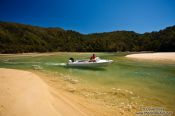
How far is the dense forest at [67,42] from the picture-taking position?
84725 mm

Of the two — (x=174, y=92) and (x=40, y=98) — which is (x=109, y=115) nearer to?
(x=40, y=98)

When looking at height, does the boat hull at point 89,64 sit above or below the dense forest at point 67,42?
below

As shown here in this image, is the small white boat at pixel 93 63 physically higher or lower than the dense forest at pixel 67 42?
lower

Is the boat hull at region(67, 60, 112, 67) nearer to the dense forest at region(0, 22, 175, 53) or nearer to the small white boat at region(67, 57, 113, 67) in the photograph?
the small white boat at region(67, 57, 113, 67)

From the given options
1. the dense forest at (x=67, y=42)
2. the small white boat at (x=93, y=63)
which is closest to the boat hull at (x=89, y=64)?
the small white boat at (x=93, y=63)

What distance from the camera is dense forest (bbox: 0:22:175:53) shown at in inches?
3336

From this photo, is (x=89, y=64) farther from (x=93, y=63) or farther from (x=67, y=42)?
(x=67, y=42)

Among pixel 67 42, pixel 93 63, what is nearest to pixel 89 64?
pixel 93 63

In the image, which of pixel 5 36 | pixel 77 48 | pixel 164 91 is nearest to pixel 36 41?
pixel 5 36

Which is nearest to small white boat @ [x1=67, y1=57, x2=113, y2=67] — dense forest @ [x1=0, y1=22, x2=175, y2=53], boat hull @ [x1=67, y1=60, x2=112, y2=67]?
boat hull @ [x1=67, y1=60, x2=112, y2=67]

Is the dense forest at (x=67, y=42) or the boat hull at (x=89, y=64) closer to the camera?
the boat hull at (x=89, y=64)

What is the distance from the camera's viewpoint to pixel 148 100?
25.5 feet

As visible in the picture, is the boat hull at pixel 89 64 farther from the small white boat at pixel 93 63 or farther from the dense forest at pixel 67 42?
the dense forest at pixel 67 42

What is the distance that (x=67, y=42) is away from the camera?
416ft
